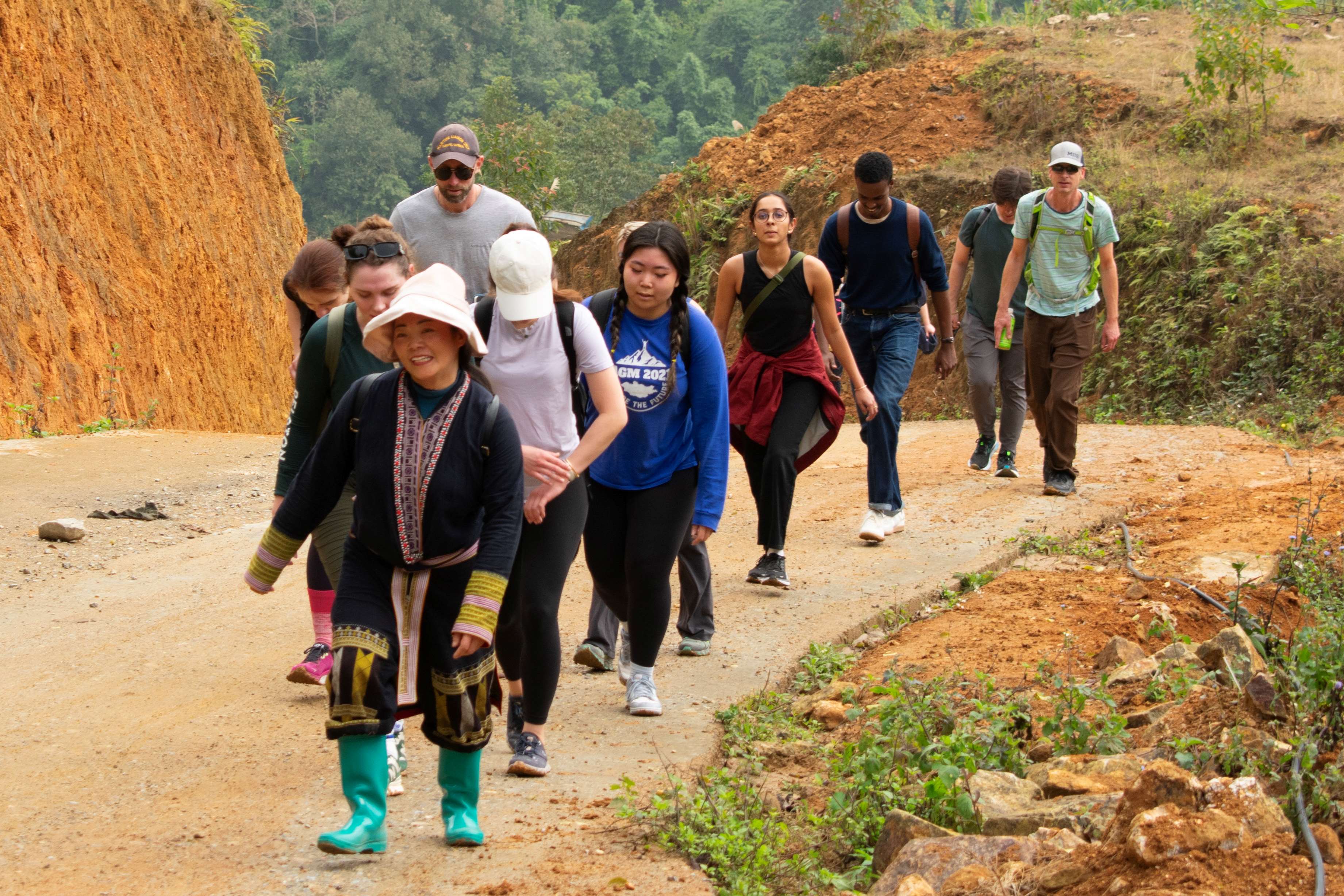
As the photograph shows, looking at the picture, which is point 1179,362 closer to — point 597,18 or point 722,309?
point 722,309

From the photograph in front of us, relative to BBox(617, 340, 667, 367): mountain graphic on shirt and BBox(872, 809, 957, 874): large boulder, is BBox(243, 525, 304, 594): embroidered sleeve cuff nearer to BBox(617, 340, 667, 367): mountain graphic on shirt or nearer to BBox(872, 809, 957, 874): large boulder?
BBox(617, 340, 667, 367): mountain graphic on shirt

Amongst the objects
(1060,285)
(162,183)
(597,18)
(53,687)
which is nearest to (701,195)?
(162,183)

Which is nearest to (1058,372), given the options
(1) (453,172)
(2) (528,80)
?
(1) (453,172)

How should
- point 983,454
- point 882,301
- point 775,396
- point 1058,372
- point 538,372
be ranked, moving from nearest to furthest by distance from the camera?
point 538,372 → point 775,396 → point 882,301 → point 1058,372 → point 983,454

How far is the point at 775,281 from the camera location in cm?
653

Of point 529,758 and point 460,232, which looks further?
point 460,232

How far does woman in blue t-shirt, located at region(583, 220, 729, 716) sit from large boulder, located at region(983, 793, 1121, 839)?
5.23 ft

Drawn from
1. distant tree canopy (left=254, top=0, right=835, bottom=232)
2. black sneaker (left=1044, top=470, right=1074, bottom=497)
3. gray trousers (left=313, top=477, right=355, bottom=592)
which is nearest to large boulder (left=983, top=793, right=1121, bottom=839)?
gray trousers (left=313, top=477, right=355, bottom=592)

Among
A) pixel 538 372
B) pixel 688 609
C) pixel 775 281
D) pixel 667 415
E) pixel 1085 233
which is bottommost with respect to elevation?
pixel 688 609

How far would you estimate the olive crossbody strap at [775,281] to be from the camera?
6504 mm

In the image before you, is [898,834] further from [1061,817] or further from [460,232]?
[460,232]

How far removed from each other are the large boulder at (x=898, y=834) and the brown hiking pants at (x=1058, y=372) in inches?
212

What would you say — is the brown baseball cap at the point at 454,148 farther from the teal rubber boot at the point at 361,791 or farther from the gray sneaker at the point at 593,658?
the teal rubber boot at the point at 361,791

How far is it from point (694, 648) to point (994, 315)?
4.69 m
